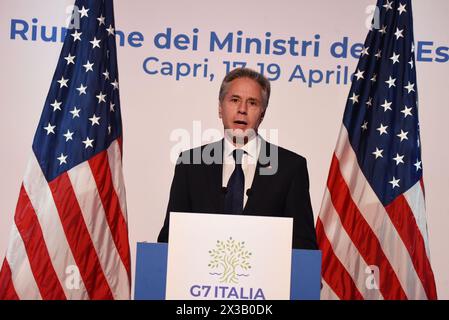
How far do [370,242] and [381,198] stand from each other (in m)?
0.32

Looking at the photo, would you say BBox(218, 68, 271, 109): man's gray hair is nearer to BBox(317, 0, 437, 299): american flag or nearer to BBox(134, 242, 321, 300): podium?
BBox(317, 0, 437, 299): american flag

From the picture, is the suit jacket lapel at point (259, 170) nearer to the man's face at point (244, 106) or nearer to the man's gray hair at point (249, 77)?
the man's face at point (244, 106)

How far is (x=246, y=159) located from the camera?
4.66 metres

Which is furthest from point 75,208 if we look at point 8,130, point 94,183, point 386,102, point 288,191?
point 386,102

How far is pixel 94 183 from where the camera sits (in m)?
4.80

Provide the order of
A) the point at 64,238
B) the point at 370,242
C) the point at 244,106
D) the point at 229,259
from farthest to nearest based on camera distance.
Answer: the point at 370,242 < the point at 64,238 < the point at 244,106 < the point at 229,259

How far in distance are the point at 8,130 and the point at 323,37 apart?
246 cm

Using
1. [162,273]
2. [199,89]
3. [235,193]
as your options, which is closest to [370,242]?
[235,193]

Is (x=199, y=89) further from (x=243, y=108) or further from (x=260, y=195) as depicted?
(x=260, y=195)

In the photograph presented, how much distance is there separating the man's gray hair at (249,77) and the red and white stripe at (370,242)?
26.4 inches

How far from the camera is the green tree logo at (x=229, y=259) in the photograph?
2.94 metres

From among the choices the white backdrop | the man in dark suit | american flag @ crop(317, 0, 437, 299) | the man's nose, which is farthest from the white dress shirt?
american flag @ crop(317, 0, 437, 299)

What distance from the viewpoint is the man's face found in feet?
15.2

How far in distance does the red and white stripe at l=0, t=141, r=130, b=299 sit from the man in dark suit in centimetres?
64
